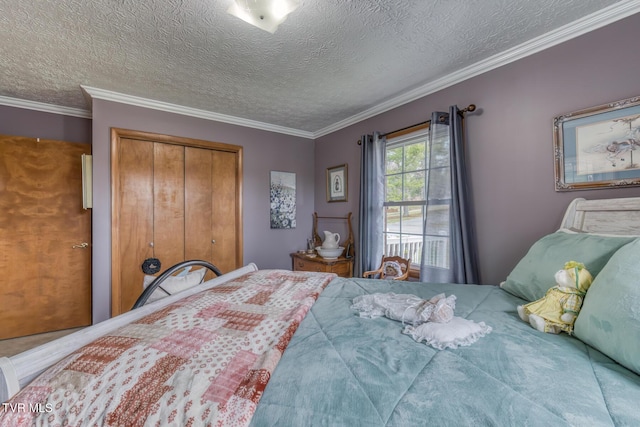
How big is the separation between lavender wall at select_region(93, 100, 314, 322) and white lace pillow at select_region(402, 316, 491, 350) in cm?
284

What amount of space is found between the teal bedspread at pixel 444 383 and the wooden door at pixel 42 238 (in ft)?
11.1

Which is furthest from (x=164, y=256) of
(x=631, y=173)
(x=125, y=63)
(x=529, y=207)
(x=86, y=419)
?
(x=631, y=173)

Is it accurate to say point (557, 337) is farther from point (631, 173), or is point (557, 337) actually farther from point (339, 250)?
point (339, 250)

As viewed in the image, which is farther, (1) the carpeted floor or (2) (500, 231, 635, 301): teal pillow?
(1) the carpeted floor

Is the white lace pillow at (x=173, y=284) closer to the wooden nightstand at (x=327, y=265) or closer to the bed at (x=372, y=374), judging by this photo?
the bed at (x=372, y=374)

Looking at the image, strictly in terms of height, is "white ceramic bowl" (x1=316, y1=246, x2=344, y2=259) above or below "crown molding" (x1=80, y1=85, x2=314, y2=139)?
below

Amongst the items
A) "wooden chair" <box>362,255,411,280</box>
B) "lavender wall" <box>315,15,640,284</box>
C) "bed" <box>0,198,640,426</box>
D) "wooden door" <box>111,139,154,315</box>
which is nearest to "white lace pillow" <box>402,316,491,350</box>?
"bed" <box>0,198,640,426</box>

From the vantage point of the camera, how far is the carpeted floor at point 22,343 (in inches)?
98.1

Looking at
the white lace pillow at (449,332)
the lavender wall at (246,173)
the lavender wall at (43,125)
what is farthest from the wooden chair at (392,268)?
the lavender wall at (43,125)

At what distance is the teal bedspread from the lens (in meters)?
0.59

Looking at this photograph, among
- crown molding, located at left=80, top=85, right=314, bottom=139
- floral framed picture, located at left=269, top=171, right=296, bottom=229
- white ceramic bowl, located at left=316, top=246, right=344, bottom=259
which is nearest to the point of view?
crown molding, located at left=80, top=85, right=314, bottom=139

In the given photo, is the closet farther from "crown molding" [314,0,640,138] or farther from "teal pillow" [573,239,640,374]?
"teal pillow" [573,239,640,374]

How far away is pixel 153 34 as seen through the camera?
1.76 m

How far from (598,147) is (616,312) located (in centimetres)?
131
